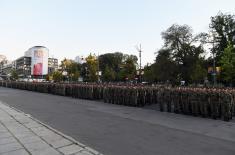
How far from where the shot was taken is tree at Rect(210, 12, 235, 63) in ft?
201

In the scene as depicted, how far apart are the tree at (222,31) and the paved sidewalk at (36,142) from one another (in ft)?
187

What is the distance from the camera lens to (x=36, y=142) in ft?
25.4

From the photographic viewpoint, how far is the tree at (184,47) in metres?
58.9

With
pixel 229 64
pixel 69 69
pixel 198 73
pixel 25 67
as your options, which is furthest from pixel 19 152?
pixel 25 67

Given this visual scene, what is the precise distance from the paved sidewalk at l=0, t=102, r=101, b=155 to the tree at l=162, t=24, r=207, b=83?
51.3 m

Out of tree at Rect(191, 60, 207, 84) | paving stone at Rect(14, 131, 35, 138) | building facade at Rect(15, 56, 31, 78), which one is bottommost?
paving stone at Rect(14, 131, 35, 138)

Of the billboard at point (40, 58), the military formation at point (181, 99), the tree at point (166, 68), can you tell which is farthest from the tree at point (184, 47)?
the billboard at point (40, 58)

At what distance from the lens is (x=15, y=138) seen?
8.25 metres

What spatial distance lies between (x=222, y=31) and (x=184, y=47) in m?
9.90

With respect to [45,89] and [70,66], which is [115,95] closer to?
[45,89]

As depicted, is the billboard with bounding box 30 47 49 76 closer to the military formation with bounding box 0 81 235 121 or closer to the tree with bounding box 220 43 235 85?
the tree with bounding box 220 43 235 85

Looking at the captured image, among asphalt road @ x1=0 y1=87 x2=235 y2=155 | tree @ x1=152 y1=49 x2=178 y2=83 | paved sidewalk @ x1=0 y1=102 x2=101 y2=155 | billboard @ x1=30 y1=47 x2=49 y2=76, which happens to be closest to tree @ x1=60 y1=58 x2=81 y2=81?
tree @ x1=152 y1=49 x2=178 y2=83

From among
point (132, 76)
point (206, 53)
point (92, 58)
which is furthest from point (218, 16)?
point (92, 58)

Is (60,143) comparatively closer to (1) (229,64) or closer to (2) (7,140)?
(2) (7,140)
